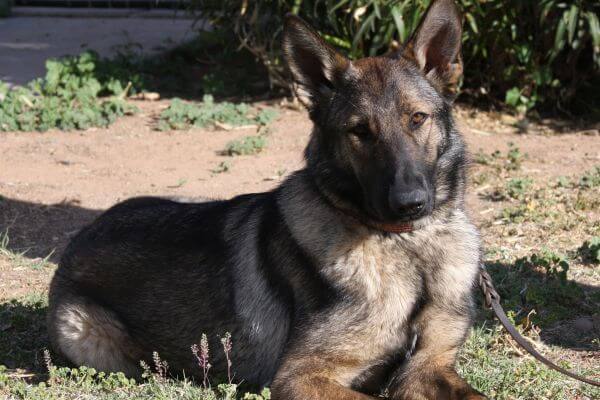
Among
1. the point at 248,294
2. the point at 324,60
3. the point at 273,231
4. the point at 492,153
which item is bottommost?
the point at 492,153

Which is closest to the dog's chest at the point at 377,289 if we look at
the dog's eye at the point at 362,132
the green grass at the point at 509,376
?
the dog's eye at the point at 362,132

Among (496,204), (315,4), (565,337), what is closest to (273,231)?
(565,337)

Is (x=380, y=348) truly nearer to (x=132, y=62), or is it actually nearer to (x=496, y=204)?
(x=496, y=204)

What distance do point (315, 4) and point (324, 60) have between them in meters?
4.37

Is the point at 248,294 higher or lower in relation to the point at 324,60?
lower

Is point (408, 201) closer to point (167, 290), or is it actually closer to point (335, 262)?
point (335, 262)

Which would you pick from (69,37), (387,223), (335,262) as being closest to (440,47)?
(387,223)

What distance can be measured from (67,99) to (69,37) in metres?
3.35

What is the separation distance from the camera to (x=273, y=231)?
4.07 metres

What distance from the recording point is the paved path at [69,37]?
10773 millimetres

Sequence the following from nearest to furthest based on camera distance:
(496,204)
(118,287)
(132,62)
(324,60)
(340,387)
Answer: (340,387)
(324,60)
(118,287)
(496,204)
(132,62)

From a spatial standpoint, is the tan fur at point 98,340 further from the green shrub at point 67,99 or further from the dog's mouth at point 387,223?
the green shrub at point 67,99

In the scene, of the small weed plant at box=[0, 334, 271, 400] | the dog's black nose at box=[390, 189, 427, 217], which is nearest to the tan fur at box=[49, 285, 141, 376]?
the small weed plant at box=[0, 334, 271, 400]

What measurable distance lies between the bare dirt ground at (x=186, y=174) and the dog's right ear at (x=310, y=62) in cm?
189
